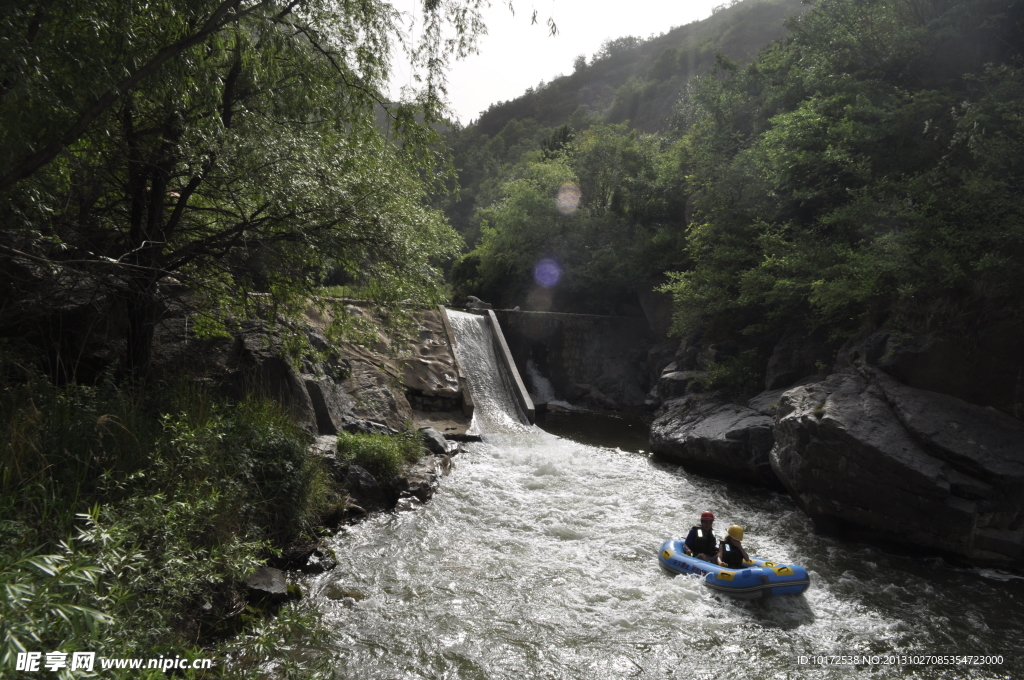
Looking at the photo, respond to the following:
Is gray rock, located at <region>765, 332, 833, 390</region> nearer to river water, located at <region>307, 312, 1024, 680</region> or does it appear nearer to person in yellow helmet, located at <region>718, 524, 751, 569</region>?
river water, located at <region>307, 312, 1024, 680</region>

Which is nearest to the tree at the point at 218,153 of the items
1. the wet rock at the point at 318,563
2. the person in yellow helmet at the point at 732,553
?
the wet rock at the point at 318,563

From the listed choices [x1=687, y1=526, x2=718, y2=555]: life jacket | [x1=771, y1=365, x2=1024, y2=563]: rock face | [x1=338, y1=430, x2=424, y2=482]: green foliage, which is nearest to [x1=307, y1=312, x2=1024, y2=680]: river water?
[x1=771, y1=365, x2=1024, y2=563]: rock face

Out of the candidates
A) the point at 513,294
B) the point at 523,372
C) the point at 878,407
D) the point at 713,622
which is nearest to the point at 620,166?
the point at 513,294

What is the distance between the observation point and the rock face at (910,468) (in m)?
7.14

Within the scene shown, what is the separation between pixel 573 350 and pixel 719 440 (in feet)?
33.1

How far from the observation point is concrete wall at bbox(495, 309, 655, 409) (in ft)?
65.5

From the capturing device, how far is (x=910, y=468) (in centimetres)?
736

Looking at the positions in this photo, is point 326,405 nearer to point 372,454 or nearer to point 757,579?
point 372,454

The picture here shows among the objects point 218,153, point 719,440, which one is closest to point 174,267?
point 218,153

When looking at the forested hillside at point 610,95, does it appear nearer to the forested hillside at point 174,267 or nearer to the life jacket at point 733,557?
the forested hillside at point 174,267

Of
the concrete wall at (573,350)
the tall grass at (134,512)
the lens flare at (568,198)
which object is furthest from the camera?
the lens flare at (568,198)

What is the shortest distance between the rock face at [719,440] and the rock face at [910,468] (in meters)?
1.32

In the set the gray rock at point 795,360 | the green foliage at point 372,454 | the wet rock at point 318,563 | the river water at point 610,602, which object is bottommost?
the river water at point 610,602

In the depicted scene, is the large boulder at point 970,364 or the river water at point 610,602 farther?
the large boulder at point 970,364
